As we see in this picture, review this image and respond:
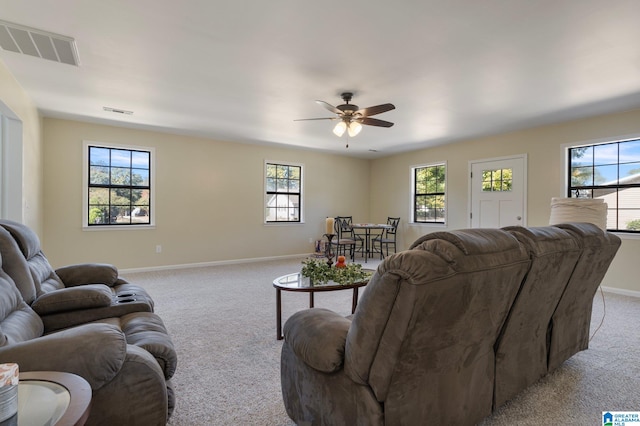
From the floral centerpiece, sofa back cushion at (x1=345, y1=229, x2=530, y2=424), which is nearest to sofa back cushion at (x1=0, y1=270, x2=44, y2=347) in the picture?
sofa back cushion at (x1=345, y1=229, x2=530, y2=424)

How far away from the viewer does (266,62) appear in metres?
3.01

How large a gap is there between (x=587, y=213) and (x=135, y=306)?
3.21 m

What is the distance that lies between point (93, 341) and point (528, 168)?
19.5 feet

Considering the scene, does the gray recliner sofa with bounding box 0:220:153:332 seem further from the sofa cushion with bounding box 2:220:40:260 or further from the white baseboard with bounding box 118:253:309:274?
the white baseboard with bounding box 118:253:309:274

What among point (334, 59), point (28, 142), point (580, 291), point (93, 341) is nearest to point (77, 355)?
point (93, 341)

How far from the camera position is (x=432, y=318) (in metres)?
1.17

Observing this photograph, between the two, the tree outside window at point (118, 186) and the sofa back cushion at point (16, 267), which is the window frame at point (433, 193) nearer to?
the tree outside window at point (118, 186)

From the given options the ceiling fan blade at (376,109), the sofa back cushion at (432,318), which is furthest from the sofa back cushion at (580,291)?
the ceiling fan blade at (376,109)

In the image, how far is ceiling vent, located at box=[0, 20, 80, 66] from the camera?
8.13 ft

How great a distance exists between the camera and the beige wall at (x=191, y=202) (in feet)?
16.5

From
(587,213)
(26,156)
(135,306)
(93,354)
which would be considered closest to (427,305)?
→ (93,354)

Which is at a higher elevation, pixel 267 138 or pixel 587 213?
pixel 267 138

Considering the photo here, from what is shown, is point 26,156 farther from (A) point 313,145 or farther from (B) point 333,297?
(A) point 313,145

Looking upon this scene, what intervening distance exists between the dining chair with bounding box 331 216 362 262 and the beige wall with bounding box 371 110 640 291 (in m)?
0.89
